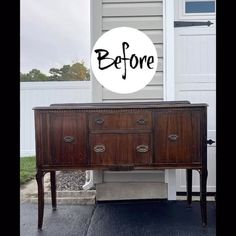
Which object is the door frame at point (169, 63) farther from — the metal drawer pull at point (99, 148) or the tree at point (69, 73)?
the tree at point (69, 73)

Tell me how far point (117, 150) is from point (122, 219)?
0.61m

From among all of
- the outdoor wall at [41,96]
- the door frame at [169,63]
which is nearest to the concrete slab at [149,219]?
the door frame at [169,63]

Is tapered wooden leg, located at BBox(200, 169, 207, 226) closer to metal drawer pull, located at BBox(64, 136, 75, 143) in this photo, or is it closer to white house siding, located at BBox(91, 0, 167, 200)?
white house siding, located at BBox(91, 0, 167, 200)

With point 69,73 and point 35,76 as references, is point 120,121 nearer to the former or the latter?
point 69,73

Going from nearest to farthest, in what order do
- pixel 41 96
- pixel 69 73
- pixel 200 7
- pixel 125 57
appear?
pixel 125 57 < pixel 200 7 < pixel 69 73 < pixel 41 96

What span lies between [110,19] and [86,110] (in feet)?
3.53

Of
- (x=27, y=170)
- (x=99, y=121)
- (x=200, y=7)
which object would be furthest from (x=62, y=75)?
(x=99, y=121)

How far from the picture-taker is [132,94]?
3.11 meters

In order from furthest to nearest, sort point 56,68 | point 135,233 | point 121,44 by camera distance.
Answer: point 56,68 < point 121,44 < point 135,233

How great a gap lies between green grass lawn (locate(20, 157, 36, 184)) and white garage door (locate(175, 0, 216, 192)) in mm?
1946

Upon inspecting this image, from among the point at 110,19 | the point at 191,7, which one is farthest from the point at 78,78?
the point at 191,7

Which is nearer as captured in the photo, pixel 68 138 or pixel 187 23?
pixel 68 138
